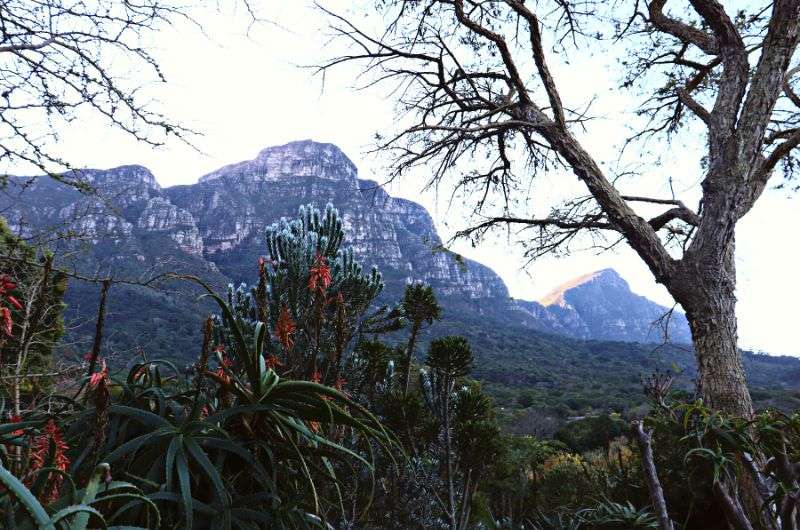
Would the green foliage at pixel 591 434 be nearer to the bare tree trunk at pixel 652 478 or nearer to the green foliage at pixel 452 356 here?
the green foliage at pixel 452 356

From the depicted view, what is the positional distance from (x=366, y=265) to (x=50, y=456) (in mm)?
91924

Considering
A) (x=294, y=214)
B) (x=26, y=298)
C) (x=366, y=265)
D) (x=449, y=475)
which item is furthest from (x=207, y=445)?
(x=294, y=214)

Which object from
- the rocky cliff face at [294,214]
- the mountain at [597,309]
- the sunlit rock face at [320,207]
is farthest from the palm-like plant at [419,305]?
the mountain at [597,309]

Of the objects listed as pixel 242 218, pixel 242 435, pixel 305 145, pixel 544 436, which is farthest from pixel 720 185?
pixel 305 145

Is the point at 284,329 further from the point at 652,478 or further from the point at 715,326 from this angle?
the point at 715,326

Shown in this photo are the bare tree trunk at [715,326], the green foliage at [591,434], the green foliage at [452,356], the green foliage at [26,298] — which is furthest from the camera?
the green foliage at [591,434]

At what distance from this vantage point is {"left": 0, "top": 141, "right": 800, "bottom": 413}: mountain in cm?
3397

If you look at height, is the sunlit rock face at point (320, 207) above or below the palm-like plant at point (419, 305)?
above

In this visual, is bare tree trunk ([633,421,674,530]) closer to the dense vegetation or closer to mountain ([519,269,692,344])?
the dense vegetation

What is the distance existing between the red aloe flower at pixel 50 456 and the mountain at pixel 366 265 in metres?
0.29

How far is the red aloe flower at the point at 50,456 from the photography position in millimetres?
770

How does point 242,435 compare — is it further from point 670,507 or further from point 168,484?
point 670,507

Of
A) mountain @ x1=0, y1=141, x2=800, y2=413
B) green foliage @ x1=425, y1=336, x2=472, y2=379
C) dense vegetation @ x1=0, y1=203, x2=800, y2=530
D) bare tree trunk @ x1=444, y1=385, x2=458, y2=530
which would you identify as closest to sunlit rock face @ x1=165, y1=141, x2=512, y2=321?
mountain @ x1=0, y1=141, x2=800, y2=413

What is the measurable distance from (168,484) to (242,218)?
4089 inches
